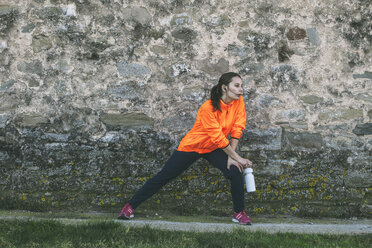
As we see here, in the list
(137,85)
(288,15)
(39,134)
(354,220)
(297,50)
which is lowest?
(354,220)

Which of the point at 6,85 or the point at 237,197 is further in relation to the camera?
the point at 6,85

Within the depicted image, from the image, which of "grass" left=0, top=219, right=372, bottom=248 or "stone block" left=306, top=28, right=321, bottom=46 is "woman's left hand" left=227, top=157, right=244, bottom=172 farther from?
"stone block" left=306, top=28, right=321, bottom=46

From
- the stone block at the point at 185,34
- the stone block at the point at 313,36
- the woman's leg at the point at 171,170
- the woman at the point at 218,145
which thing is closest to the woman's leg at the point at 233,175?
the woman at the point at 218,145

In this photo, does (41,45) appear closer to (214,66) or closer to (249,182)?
(214,66)

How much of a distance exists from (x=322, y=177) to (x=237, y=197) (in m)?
1.10

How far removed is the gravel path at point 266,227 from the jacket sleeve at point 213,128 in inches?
28.8

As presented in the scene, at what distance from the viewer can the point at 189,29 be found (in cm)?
432

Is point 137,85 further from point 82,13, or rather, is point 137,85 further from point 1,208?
point 1,208

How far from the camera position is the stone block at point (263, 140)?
4352mm

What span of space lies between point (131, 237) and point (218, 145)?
1.14 m

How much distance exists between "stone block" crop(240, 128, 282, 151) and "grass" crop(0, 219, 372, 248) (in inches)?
46.3

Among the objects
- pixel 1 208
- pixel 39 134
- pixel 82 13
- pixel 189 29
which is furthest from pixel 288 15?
pixel 1 208

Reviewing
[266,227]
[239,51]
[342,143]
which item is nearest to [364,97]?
[342,143]

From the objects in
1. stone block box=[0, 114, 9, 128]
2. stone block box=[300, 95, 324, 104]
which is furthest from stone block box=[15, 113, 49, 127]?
stone block box=[300, 95, 324, 104]
